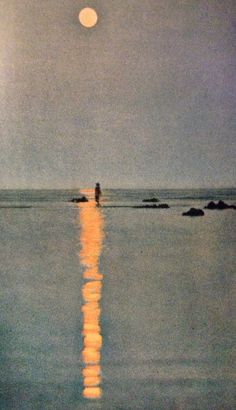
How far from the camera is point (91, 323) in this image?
7.05 meters

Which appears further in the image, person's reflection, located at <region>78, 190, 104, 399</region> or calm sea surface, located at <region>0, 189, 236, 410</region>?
person's reflection, located at <region>78, 190, 104, 399</region>

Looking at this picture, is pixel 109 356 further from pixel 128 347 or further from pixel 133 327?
pixel 133 327

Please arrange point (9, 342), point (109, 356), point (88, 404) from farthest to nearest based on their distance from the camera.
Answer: point (9, 342) → point (109, 356) → point (88, 404)

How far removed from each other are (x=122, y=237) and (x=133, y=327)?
36.2 ft

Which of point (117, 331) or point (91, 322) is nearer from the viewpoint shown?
point (117, 331)

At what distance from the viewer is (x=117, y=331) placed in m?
6.79

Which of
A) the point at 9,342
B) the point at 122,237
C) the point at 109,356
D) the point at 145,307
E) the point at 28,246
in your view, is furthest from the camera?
the point at 122,237

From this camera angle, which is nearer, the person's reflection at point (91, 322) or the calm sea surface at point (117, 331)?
the calm sea surface at point (117, 331)

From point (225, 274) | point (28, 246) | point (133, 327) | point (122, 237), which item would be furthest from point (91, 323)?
point (122, 237)

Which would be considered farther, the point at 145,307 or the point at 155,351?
the point at 145,307

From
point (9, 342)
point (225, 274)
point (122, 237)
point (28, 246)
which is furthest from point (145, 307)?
point (122, 237)

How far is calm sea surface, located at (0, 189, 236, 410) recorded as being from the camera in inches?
196

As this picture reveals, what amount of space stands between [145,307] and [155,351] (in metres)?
2.01

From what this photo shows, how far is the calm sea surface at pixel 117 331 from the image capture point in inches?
196
